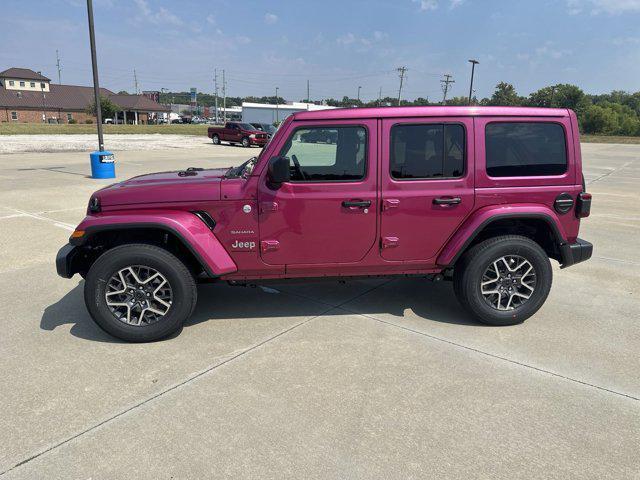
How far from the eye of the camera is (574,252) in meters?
4.06

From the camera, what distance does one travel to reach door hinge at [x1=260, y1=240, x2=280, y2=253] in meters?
3.75

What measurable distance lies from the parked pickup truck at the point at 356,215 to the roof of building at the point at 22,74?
102 m

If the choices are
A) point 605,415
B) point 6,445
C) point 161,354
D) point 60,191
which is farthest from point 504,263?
point 60,191

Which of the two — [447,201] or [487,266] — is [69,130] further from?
[487,266]

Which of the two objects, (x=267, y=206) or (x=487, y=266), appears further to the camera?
(x=487, y=266)

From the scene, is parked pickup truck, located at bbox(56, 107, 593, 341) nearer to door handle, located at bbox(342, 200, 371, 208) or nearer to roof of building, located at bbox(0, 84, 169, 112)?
door handle, located at bbox(342, 200, 371, 208)

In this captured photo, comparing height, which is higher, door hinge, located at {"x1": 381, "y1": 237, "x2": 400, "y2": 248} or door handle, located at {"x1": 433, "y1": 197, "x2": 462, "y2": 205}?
door handle, located at {"x1": 433, "y1": 197, "x2": 462, "y2": 205}

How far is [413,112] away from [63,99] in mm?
92301

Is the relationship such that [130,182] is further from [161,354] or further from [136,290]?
[161,354]

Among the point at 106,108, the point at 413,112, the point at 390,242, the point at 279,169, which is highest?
the point at 106,108

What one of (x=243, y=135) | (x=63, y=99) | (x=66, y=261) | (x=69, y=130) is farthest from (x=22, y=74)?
(x=66, y=261)

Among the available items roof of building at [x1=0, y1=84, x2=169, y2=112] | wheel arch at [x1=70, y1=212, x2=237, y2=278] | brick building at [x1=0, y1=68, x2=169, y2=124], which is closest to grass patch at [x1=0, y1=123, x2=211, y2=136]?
brick building at [x1=0, y1=68, x2=169, y2=124]

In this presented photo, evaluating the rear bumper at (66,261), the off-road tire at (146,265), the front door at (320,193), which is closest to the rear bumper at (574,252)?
the front door at (320,193)

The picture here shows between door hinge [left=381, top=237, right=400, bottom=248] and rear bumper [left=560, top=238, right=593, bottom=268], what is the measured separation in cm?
148
